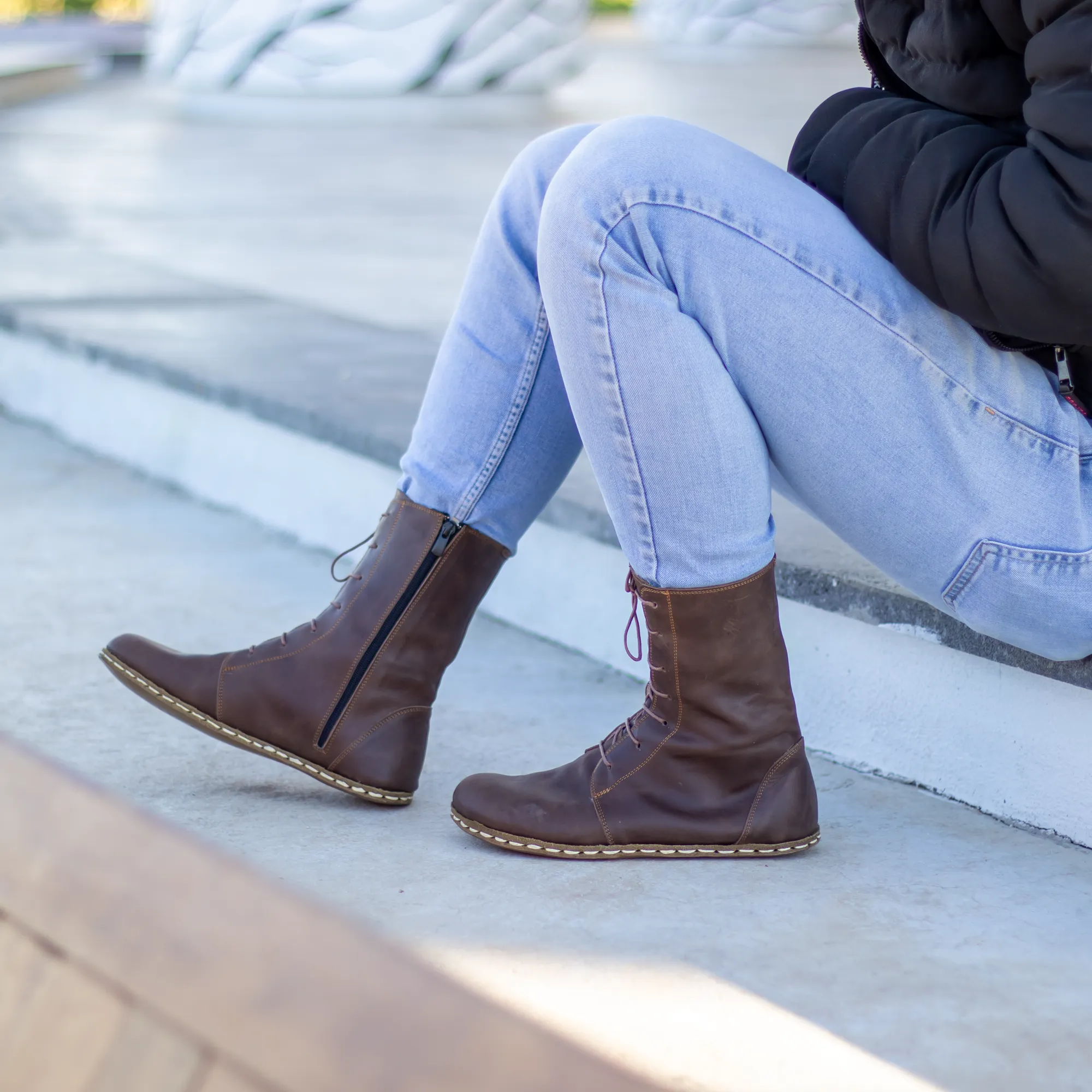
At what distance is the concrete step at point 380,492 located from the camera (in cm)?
129

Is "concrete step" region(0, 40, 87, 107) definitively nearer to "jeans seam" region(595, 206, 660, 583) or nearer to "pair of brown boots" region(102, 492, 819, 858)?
"pair of brown boots" region(102, 492, 819, 858)

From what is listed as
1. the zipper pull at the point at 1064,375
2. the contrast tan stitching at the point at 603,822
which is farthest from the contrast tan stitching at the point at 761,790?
→ the zipper pull at the point at 1064,375

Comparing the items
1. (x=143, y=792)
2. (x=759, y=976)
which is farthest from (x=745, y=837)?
(x=143, y=792)

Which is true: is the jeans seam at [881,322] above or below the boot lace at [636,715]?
above

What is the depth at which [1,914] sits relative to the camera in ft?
1.99

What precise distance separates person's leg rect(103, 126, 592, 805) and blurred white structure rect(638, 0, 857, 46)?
13.6m

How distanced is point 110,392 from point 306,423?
1.89ft

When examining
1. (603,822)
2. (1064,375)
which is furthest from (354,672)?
(1064,375)

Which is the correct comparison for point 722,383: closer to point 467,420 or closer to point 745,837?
point 467,420

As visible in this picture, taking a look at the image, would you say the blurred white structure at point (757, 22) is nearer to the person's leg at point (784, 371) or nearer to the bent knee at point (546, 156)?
the bent knee at point (546, 156)

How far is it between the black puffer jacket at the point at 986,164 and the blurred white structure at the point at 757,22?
13616mm

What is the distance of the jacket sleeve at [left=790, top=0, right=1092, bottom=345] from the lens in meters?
0.91

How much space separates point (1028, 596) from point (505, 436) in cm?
43

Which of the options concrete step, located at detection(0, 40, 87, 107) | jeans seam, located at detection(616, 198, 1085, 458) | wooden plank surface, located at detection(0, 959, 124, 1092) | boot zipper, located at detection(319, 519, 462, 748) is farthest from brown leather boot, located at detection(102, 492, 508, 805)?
concrete step, located at detection(0, 40, 87, 107)
